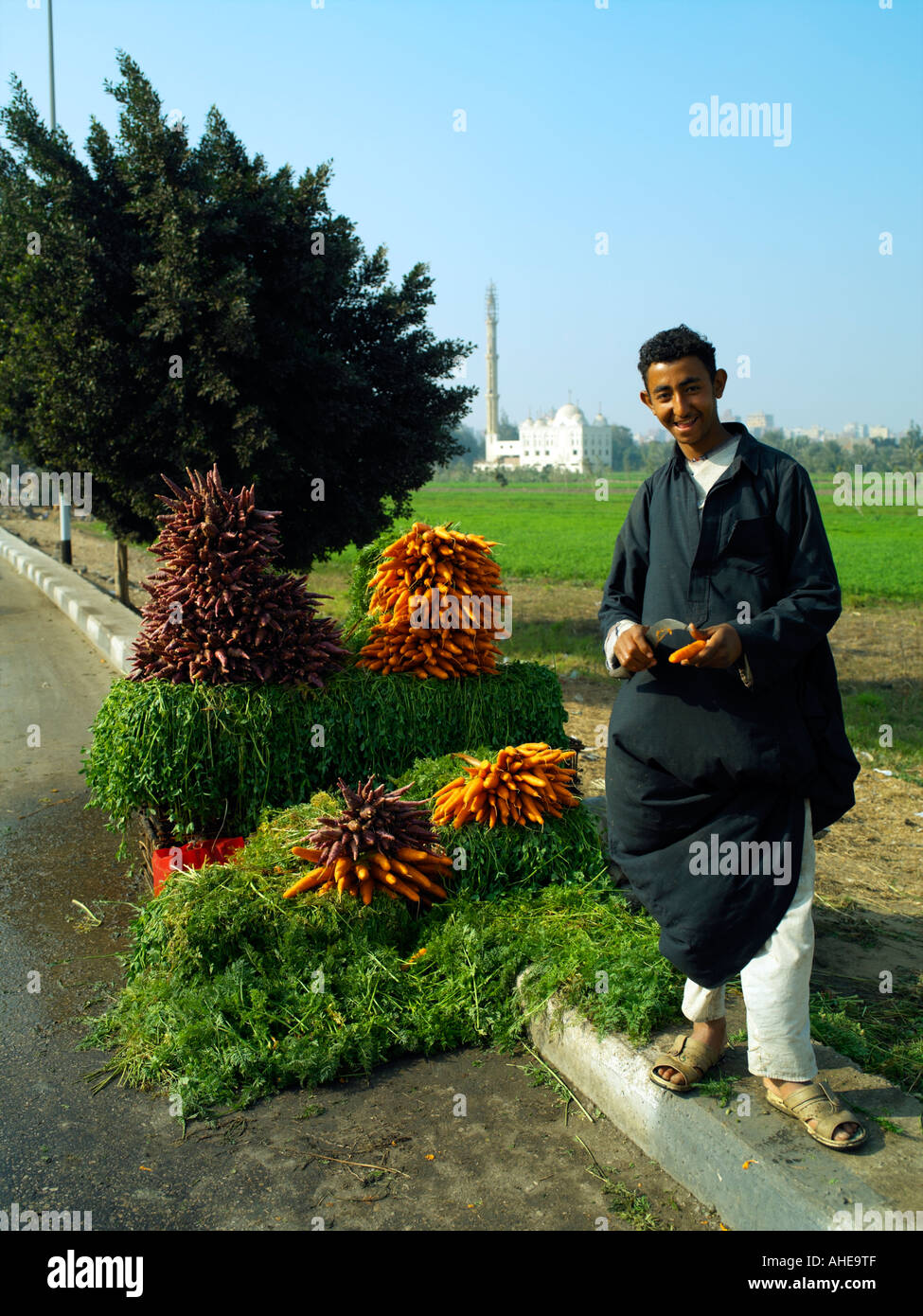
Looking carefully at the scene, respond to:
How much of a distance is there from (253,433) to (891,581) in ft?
55.0

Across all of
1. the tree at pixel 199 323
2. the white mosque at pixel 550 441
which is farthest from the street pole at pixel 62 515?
the white mosque at pixel 550 441

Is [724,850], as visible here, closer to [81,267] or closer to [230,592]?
[230,592]

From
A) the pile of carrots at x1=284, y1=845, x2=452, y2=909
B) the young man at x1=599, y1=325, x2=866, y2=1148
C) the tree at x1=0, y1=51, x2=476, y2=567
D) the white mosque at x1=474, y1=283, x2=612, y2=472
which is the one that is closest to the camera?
the young man at x1=599, y1=325, x2=866, y2=1148

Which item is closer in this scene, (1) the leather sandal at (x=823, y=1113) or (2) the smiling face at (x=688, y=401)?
(1) the leather sandal at (x=823, y=1113)

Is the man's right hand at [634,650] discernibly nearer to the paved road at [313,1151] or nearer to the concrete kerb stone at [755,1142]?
the concrete kerb stone at [755,1142]

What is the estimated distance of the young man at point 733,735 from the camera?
102 inches

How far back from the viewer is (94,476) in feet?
32.5

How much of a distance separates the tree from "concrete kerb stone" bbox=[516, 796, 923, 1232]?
6741 millimetres

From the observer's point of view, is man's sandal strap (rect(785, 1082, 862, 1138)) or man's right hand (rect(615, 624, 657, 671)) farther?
man's right hand (rect(615, 624, 657, 671))

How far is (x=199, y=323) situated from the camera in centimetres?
876

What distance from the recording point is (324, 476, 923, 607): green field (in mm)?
21453

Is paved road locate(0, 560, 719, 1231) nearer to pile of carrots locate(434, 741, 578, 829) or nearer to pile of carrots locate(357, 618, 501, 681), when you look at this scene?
pile of carrots locate(434, 741, 578, 829)

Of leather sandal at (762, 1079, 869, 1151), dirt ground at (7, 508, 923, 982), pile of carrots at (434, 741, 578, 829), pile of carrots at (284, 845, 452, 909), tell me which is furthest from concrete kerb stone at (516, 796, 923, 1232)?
dirt ground at (7, 508, 923, 982)

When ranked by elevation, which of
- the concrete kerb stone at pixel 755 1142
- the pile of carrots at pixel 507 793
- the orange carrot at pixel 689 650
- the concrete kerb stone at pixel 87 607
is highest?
the orange carrot at pixel 689 650
